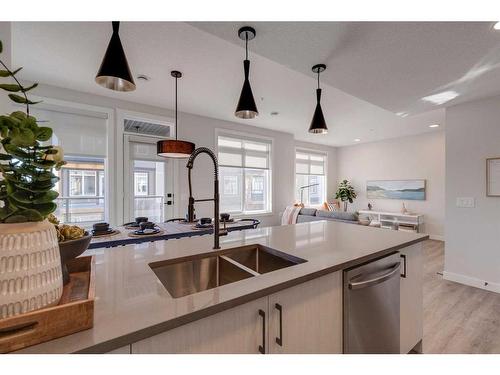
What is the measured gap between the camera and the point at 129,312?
0.66 metres

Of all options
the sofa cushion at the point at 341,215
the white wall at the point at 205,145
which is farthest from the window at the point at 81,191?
the sofa cushion at the point at 341,215

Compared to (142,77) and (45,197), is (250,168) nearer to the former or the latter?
(142,77)

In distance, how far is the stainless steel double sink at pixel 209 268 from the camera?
113 centimetres

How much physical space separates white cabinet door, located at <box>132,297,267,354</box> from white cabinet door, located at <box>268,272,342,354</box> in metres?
0.06

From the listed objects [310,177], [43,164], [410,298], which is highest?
[310,177]

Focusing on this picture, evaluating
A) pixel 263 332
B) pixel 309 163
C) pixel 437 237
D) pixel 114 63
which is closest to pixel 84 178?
pixel 114 63

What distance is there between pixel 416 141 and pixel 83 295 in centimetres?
711

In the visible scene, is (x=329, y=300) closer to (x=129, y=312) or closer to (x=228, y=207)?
(x=129, y=312)

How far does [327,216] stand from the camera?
4.35m

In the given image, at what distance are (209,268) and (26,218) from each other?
0.86 m

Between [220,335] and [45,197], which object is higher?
[45,197]
